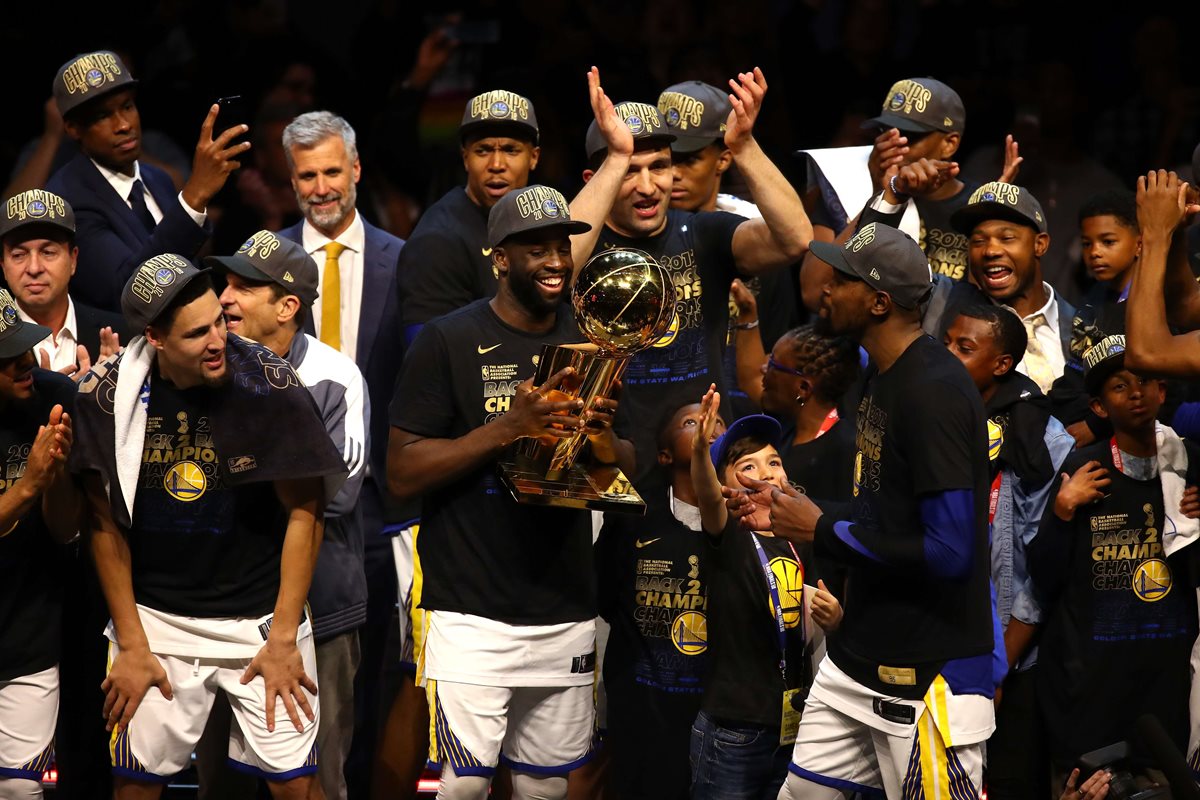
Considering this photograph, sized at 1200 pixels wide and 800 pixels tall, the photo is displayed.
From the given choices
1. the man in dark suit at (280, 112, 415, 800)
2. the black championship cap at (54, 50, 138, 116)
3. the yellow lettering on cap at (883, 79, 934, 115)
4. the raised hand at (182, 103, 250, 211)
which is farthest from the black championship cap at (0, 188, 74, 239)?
the yellow lettering on cap at (883, 79, 934, 115)

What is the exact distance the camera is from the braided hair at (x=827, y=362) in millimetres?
5930

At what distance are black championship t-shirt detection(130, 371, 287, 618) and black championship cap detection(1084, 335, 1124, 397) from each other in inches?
99.9

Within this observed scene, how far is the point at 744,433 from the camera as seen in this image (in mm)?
5531

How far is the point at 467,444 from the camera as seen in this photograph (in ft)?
16.7

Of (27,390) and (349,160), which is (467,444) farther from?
(349,160)

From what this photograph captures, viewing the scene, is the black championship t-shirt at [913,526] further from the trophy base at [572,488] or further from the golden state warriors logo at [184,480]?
the golden state warriors logo at [184,480]

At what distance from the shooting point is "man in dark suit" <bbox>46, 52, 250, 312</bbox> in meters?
6.43

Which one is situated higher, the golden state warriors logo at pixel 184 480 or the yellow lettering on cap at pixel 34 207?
the yellow lettering on cap at pixel 34 207

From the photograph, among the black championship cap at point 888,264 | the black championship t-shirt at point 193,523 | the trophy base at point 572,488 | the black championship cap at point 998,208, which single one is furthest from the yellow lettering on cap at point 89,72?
the black championship cap at point 998,208

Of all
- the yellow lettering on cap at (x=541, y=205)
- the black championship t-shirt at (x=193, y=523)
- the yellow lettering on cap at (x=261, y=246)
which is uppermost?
the yellow lettering on cap at (x=541, y=205)

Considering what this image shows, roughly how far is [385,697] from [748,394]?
1.81 metres

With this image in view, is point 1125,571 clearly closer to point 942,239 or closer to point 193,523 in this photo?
point 942,239

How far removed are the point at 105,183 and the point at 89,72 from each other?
0.41 meters

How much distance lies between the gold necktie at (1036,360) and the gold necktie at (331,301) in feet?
8.09
